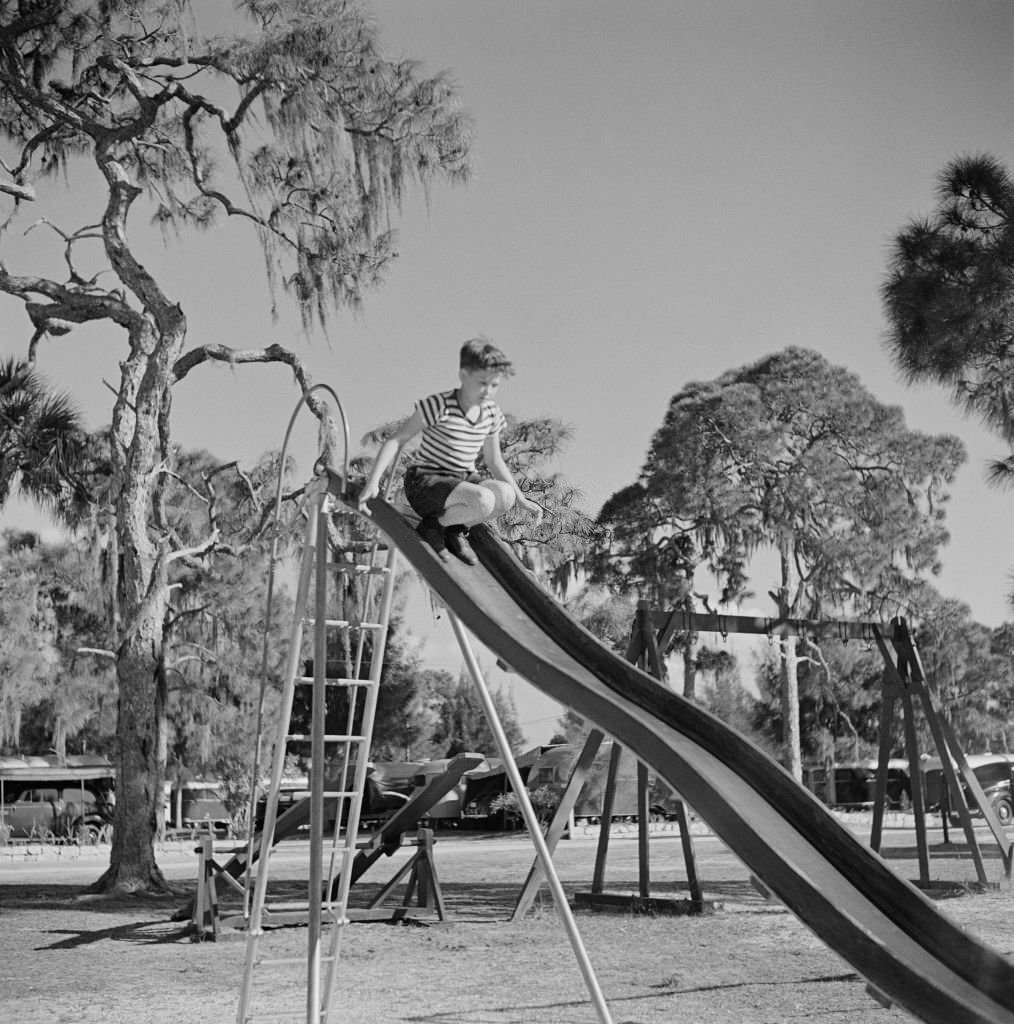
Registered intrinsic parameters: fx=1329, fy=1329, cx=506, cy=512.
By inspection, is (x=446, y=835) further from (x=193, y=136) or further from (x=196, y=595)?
(x=193, y=136)

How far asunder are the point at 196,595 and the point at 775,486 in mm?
13608

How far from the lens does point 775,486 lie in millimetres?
30531

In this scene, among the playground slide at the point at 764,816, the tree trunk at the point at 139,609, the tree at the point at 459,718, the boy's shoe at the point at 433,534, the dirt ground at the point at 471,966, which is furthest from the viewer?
the tree at the point at 459,718

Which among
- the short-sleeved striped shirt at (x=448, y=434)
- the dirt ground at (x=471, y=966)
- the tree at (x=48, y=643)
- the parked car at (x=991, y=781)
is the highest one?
the tree at (x=48, y=643)

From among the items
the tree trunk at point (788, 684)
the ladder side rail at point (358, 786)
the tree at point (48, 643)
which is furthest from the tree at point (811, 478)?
the ladder side rail at point (358, 786)

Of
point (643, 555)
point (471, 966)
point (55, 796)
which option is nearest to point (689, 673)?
point (643, 555)

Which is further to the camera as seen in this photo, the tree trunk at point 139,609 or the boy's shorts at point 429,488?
the tree trunk at point 139,609

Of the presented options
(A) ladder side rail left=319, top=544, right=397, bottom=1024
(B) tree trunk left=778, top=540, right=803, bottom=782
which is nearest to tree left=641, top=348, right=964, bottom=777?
(B) tree trunk left=778, top=540, right=803, bottom=782

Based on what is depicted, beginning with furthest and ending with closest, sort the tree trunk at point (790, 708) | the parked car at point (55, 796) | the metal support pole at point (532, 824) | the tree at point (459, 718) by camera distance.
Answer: the tree at point (459, 718) → the tree trunk at point (790, 708) → the parked car at point (55, 796) → the metal support pole at point (532, 824)

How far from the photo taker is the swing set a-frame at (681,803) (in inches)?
418

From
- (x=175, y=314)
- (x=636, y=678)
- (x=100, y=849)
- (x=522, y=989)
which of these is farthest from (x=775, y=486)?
(x=636, y=678)

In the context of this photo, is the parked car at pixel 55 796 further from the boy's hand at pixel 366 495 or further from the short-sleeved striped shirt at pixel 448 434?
the short-sleeved striped shirt at pixel 448 434

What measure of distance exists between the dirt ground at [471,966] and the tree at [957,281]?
4674mm

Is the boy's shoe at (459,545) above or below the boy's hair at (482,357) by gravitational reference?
below
